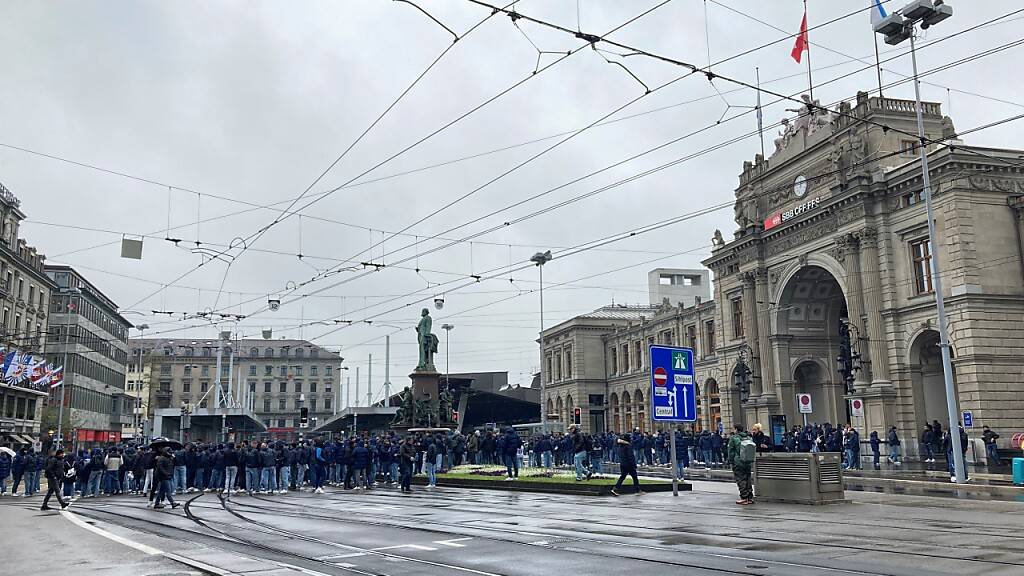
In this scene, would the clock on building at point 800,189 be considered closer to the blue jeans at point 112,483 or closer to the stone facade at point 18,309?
the blue jeans at point 112,483

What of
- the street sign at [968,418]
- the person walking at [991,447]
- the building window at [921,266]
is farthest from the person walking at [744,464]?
the building window at [921,266]

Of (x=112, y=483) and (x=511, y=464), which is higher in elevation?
(x=511, y=464)

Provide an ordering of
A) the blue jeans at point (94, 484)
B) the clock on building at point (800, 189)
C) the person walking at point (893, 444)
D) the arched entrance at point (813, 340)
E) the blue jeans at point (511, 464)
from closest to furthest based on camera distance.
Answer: the blue jeans at point (511, 464) → the blue jeans at point (94, 484) → the person walking at point (893, 444) → the clock on building at point (800, 189) → the arched entrance at point (813, 340)

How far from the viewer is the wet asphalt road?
976 cm

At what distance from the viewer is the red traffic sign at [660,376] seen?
2134 centimetres

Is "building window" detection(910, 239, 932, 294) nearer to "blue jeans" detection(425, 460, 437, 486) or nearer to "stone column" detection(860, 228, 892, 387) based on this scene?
"stone column" detection(860, 228, 892, 387)

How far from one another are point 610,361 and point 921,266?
45833mm

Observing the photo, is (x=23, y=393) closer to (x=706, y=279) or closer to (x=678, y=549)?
(x=678, y=549)

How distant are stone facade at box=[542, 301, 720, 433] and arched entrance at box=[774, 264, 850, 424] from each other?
17436 millimetres

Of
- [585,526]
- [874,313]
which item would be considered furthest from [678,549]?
[874,313]

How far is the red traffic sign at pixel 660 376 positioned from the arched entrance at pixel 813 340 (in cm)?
3023

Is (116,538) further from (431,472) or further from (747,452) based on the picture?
(431,472)

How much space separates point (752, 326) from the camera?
52.1 metres

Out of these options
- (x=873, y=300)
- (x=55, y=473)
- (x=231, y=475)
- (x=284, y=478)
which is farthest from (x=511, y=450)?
(x=873, y=300)
